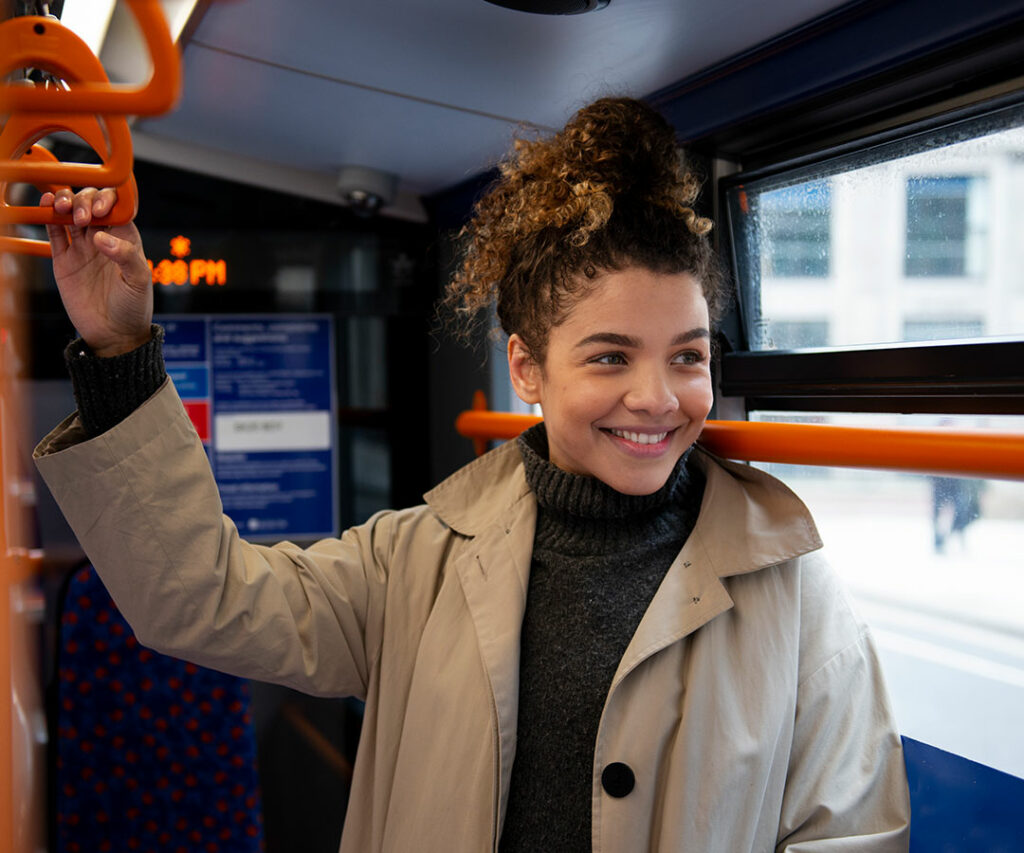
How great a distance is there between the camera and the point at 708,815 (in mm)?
1159

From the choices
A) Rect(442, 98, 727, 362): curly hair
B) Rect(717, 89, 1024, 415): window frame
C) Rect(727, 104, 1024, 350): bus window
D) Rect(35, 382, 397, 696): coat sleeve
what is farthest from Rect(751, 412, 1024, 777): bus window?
Rect(35, 382, 397, 696): coat sleeve

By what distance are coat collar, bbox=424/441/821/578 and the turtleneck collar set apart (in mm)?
58

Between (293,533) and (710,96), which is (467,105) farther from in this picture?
Answer: (293,533)

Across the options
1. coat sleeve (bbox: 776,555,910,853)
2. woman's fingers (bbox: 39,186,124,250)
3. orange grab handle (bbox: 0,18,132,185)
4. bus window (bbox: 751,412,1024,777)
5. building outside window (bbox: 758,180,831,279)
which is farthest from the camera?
building outside window (bbox: 758,180,831,279)

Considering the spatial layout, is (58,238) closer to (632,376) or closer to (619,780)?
(632,376)

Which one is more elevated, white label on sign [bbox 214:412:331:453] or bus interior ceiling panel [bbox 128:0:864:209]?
bus interior ceiling panel [bbox 128:0:864:209]

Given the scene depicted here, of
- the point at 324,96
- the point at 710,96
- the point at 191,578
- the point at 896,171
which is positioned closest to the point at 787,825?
the point at 191,578

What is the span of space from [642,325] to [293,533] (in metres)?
2.12

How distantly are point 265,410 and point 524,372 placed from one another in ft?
5.93

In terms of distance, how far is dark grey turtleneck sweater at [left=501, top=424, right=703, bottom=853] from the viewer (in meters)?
1.23

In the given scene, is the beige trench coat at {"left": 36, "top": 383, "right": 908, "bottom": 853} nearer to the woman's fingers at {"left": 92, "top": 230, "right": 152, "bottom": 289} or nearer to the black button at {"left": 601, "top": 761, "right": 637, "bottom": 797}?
the black button at {"left": 601, "top": 761, "right": 637, "bottom": 797}

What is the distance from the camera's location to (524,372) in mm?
1446

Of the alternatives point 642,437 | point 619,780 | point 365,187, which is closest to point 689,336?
point 642,437

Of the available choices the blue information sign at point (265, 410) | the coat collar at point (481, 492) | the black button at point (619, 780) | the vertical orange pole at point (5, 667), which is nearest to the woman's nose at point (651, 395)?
the coat collar at point (481, 492)
